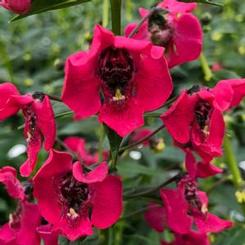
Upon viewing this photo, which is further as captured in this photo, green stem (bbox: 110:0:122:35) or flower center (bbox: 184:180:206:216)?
flower center (bbox: 184:180:206:216)

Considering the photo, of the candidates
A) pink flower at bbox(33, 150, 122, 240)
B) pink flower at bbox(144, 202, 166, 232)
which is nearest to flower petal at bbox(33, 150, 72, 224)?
pink flower at bbox(33, 150, 122, 240)

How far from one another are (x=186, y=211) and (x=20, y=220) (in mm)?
468

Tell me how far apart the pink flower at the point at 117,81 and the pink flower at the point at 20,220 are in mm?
365

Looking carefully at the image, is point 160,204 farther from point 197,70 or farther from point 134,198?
point 197,70

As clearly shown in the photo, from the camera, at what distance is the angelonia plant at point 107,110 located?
169 centimetres

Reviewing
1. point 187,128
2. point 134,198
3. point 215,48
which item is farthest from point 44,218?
point 215,48

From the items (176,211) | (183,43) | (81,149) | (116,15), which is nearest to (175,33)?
(183,43)

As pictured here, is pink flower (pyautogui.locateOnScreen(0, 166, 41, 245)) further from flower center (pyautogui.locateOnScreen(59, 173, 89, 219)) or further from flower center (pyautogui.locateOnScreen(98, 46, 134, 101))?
flower center (pyautogui.locateOnScreen(98, 46, 134, 101))

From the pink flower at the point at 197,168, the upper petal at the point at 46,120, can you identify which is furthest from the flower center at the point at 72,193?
the pink flower at the point at 197,168

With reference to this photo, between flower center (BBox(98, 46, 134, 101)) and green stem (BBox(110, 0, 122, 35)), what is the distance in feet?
0.28

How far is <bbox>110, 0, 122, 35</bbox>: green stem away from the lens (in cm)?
179

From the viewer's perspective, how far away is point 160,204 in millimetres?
2139

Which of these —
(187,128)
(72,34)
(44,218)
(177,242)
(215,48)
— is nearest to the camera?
(187,128)

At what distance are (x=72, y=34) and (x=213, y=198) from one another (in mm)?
1406
